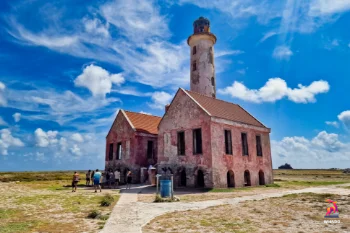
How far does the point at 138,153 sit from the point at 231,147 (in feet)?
35.4

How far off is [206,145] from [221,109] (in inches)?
220

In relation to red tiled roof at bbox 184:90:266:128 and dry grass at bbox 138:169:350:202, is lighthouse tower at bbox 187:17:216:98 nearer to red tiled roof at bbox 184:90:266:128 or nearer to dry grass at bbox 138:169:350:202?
Result: red tiled roof at bbox 184:90:266:128

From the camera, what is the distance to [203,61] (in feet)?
104

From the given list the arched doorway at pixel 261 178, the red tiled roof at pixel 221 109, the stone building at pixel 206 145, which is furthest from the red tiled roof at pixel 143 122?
the arched doorway at pixel 261 178

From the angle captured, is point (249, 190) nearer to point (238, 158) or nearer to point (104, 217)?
point (238, 158)

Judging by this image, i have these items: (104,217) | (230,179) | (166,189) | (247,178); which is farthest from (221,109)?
(104,217)

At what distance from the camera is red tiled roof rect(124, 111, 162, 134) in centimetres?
2817

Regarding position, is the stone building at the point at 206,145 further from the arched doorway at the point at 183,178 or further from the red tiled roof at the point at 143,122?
the red tiled roof at the point at 143,122

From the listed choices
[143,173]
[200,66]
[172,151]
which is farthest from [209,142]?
[200,66]

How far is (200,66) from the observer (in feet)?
104

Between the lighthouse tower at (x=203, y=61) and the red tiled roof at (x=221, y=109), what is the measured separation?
5.10 meters

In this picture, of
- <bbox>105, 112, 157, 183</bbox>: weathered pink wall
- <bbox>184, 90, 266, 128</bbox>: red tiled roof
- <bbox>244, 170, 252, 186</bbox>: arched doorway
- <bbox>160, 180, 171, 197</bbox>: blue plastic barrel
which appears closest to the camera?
<bbox>160, 180, 171, 197</bbox>: blue plastic barrel

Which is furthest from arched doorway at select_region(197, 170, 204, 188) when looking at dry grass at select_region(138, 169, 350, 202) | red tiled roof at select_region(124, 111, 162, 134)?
red tiled roof at select_region(124, 111, 162, 134)

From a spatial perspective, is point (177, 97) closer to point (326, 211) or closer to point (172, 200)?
point (172, 200)
